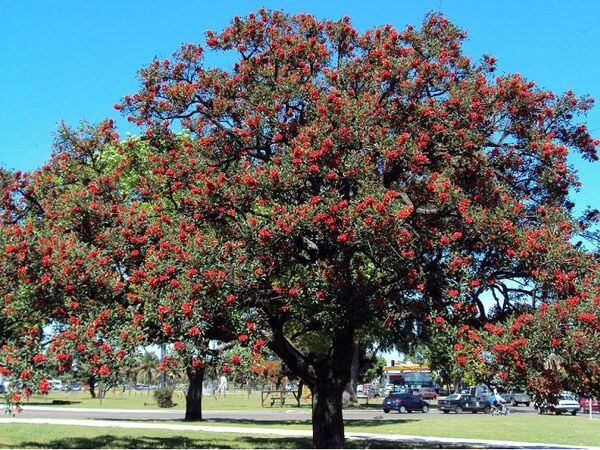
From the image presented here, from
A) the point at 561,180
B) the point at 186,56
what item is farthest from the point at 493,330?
the point at 186,56

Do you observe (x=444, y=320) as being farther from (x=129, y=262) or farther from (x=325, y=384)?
(x=129, y=262)

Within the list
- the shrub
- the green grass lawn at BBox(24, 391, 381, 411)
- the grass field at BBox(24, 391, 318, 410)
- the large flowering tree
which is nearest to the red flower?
the large flowering tree

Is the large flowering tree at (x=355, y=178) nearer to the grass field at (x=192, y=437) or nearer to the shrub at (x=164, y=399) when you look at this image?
the grass field at (x=192, y=437)

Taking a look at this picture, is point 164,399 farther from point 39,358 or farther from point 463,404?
point 39,358

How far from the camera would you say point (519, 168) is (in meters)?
14.0

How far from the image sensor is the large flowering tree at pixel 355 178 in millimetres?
12195

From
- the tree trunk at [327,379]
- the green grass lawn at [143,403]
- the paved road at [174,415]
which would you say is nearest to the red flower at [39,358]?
the tree trunk at [327,379]

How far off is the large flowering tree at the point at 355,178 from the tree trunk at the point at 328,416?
0.12 feet

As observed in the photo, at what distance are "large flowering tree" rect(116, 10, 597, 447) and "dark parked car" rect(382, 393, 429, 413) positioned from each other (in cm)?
2918

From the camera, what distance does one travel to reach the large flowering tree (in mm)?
12195

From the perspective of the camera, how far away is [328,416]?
1516cm

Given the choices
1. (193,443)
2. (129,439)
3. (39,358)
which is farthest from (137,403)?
(39,358)

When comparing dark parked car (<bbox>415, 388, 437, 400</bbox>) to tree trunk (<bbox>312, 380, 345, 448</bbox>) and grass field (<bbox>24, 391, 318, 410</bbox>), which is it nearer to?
grass field (<bbox>24, 391, 318, 410</bbox>)

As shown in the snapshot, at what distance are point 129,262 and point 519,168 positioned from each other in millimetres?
8869
